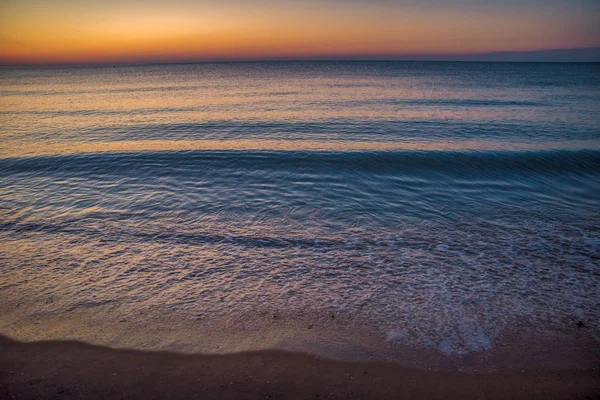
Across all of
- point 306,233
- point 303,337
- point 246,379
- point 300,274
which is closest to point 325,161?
point 306,233

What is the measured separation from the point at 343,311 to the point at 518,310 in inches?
115

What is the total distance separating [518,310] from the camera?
19.9ft

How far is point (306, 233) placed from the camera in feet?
30.0

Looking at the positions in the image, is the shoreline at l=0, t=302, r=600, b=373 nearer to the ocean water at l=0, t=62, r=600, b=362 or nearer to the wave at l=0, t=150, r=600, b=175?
the ocean water at l=0, t=62, r=600, b=362

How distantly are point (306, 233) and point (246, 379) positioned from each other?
4.84m

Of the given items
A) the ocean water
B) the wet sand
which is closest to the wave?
the ocean water

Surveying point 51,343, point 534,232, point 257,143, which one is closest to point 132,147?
point 257,143

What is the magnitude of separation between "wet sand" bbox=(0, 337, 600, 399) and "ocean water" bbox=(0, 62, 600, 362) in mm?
498

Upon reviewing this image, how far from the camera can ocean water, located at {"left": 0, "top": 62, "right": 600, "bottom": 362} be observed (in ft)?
19.7

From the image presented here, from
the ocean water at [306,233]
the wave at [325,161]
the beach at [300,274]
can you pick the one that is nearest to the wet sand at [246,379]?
the beach at [300,274]

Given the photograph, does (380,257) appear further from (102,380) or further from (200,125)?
(200,125)

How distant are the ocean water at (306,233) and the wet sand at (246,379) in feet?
1.63

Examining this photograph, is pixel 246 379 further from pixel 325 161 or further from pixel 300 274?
pixel 325 161

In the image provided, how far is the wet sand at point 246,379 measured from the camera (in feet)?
14.3
